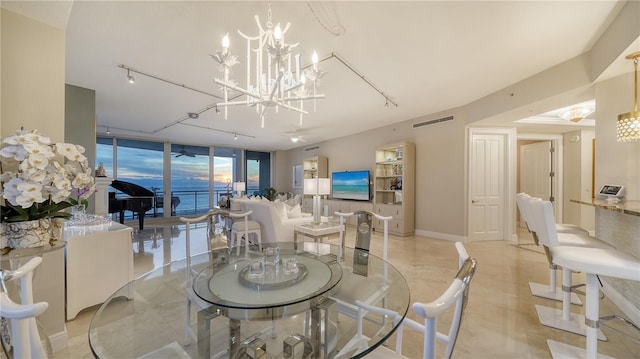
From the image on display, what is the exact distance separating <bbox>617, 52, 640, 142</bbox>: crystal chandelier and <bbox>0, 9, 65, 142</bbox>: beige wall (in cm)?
463

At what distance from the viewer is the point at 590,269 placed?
1501mm

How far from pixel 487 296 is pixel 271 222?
9.64 ft

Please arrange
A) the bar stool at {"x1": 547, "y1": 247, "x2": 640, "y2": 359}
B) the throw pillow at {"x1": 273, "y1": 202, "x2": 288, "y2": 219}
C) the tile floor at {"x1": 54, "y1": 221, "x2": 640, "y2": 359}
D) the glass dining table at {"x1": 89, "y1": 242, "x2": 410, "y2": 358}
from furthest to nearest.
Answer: the throw pillow at {"x1": 273, "y1": 202, "x2": 288, "y2": 219} → the tile floor at {"x1": 54, "y1": 221, "x2": 640, "y2": 359} → the bar stool at {"x1": 547, "y1": 247, "x2": 640, "y2": 359} → the glass dining table at {"x1": 89, "y1": 242, "x2": 410, "y2": 358}

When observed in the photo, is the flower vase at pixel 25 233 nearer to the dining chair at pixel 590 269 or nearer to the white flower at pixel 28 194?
the white flower at pixel 28 194

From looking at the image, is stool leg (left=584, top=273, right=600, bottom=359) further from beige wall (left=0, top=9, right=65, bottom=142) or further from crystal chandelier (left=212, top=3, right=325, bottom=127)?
beige wall (left=0, top=9, right=65, bottom=142)

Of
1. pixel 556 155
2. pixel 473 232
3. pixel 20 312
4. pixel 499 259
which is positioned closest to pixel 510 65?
pixel 499 259

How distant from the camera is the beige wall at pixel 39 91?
1559 millimetres

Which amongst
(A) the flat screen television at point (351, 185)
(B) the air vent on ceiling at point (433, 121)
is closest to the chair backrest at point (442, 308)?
(B) the air vent on ceiling at point (433, 121)

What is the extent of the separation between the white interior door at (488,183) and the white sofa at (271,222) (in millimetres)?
3525

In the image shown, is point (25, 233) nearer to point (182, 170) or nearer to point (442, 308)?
point (442, 308)

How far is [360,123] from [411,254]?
11.0 feet

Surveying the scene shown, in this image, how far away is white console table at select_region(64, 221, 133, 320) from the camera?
6.97 feet

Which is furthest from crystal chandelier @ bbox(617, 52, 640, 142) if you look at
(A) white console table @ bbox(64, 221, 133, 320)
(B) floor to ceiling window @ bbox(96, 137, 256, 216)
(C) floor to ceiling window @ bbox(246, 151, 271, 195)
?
(C) floor to ceiling window @ bbox(246, 151, 271, 195)

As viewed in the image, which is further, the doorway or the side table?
the doorway
